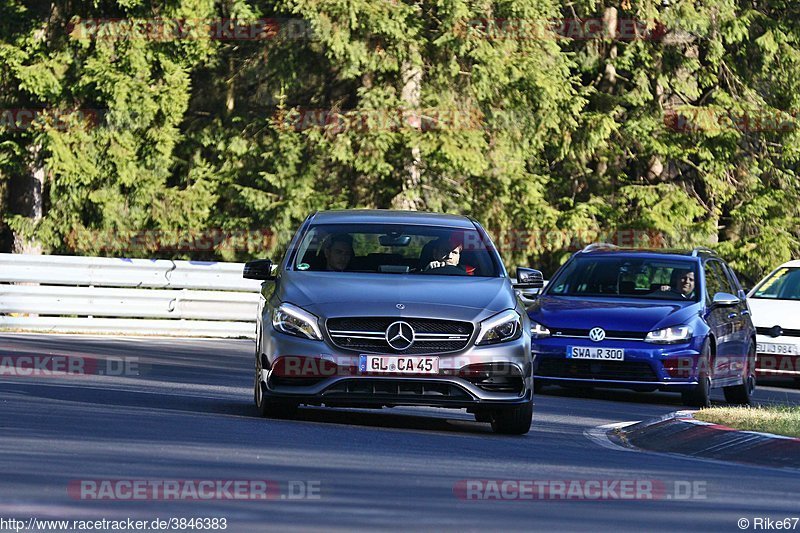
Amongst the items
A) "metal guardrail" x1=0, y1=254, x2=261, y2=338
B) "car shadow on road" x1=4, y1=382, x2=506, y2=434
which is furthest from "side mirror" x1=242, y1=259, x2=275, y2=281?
"metal guardrail" x1=0, y1=254, x2=261, y2=338

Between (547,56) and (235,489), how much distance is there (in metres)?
27.2

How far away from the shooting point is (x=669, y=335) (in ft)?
57.3

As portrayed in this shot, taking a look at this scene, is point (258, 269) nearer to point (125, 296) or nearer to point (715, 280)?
point (715, 280)

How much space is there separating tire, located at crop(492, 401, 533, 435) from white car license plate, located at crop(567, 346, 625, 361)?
451cm

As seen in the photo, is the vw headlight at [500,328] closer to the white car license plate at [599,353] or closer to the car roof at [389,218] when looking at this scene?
the car roof at [389,218]

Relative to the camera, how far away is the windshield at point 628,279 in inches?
730

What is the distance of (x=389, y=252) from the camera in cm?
1370

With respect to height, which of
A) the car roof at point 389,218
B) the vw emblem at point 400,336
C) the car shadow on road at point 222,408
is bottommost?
the car shadow on road at point 222,408

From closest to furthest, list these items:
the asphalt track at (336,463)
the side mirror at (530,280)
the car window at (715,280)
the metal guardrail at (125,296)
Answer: the asphalt track at (336,463) < the side mirror at (530,280) < the car window at (715,280) < the metal guardrail at (125,296)

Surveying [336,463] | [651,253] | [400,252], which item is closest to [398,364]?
[400,252]

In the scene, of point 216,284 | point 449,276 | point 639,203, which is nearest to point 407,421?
point 449,276

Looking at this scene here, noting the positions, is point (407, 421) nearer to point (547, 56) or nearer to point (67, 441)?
point (67, 441)

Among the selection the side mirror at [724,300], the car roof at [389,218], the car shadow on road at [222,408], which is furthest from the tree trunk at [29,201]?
the car roof at [389,218]

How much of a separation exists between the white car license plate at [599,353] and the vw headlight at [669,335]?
0.30 meters
